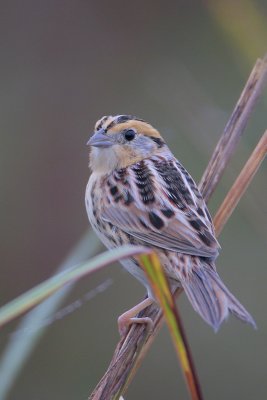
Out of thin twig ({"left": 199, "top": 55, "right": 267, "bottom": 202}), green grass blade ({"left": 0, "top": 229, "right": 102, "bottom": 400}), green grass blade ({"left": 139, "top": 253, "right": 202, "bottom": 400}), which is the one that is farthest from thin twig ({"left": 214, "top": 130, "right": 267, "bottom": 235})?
green grass blade ({"left": 139, "top": 253, "right": 202, "bottom": 400})

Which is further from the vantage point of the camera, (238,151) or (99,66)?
(99,66)

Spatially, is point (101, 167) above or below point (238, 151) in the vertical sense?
below

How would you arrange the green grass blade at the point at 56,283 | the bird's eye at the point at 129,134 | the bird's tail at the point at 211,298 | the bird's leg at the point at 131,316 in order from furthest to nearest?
the bird's eye at the point at 129,134, the bird's leg at the point at 131,316, the bird's tail at the point at 211,298, the green grass blade at the point at 56,283

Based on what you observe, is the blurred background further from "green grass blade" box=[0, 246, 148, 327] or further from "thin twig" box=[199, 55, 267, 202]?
"green grass blade" box=[0, 246, 148, 327]

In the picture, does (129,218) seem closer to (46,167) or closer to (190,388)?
(190,388)

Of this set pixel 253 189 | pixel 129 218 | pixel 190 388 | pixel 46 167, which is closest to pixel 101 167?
pixel 129 218

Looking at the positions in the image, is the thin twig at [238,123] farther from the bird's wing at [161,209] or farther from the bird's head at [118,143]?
the bird's head at [118,143]

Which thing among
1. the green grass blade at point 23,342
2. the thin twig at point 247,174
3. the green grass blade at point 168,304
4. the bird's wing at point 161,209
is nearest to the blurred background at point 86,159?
the bird's wing at point 161,209
